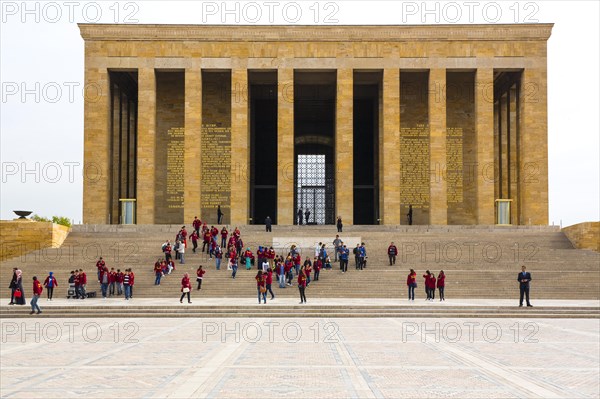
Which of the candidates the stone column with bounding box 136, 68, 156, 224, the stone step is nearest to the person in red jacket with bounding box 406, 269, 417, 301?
the stone step

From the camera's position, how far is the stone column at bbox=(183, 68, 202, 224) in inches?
1686

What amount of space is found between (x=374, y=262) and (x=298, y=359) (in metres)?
18.7

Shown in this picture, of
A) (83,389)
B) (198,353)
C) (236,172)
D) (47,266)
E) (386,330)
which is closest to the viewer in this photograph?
(83,389)

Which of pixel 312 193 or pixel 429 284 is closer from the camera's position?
pixel 429 284

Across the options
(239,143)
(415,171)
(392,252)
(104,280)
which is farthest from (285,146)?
(104,280)

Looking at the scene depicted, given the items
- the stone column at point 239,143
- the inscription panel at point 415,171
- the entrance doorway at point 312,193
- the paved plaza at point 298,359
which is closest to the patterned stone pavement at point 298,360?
Answer: the paved plaza at point 298,359

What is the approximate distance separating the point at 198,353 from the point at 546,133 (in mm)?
34659

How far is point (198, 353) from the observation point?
1253 cm

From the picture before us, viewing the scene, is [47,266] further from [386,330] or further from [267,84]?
[267,84]

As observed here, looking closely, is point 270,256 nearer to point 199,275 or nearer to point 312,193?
point 199,275

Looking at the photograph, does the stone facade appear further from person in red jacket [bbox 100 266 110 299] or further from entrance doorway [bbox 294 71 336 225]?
person in red jacket [bbox 100 266 110 299]

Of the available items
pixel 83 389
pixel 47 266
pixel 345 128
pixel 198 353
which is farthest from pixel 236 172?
pixel 83 389

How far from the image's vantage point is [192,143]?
43.0m

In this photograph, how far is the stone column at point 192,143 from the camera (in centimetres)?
4281
